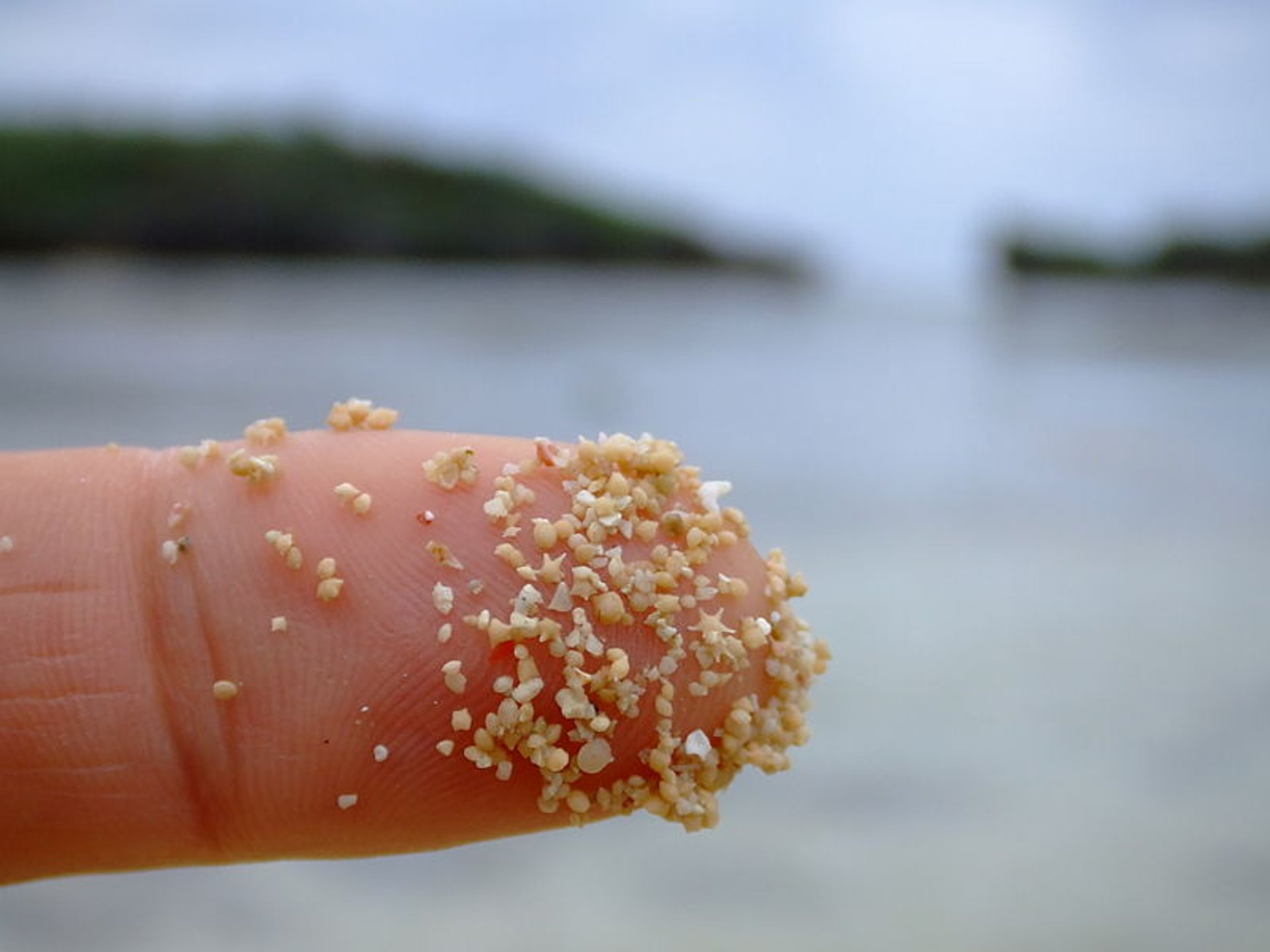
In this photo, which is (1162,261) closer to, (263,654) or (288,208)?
(288,208)

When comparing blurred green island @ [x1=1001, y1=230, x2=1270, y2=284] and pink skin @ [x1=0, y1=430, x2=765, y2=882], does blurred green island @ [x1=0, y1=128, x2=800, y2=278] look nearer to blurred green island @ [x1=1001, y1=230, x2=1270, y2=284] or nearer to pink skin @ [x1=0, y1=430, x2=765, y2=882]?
blurred green island @ [x1=1001, y1=230, x2=1270, y2=284]

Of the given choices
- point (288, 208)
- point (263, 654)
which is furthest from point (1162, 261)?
point (263, 654)

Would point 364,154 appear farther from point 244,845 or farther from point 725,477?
point 244,845

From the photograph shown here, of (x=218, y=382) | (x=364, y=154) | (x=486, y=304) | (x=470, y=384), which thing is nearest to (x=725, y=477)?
(x=470, y=384)

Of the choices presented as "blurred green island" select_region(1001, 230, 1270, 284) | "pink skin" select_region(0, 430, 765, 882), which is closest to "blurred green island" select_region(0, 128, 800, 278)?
"blurred green island" select_region(1001, 230, 1270, 284)

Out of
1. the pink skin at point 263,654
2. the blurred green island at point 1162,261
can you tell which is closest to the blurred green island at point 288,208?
the blurred green island at point 1162,261
